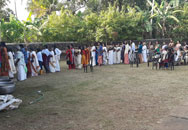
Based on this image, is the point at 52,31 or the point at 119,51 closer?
the point at 119,51

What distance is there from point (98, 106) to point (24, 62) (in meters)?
6.11

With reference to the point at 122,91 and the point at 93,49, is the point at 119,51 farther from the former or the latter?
the point at 122,91

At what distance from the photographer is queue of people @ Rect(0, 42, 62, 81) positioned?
9609 millimetres

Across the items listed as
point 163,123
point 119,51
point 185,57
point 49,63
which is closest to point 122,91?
point 163,123

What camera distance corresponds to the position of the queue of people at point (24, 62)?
961 cm

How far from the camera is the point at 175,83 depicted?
8.48 meters

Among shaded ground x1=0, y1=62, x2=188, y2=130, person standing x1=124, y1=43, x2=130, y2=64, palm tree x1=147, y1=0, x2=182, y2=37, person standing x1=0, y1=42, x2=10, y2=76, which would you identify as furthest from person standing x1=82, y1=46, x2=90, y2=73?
palm tree x1=147, y1=0, x2=182, y2=37

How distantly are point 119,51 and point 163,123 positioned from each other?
42.2 ft

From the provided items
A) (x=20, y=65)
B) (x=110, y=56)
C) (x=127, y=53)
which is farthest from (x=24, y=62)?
(x=127, y=53)

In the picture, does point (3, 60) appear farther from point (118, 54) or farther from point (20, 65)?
point (118, 54)

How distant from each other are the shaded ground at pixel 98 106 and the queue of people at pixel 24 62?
1.57m

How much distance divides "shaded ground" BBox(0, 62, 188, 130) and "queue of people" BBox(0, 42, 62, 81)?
1.57 meters

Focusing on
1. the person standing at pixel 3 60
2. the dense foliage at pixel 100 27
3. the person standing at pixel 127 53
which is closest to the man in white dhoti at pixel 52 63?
the person standing at pixel 3 60

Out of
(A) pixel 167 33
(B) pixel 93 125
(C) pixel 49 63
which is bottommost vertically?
(B) pixel 93 125
